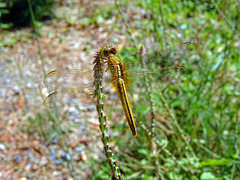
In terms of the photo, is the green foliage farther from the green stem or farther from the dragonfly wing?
the green stem

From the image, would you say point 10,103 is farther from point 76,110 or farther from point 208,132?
point 208,132

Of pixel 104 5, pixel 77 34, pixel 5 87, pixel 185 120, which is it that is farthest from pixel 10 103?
pixel 104 5

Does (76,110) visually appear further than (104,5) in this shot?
No

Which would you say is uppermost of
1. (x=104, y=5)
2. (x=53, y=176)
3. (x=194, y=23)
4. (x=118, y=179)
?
(x=104, y=5)

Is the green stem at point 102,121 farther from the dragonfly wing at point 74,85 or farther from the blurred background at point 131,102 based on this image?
the dragonfly wing at point 74,85

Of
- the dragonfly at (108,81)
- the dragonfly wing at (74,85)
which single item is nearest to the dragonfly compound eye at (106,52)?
the dragonfly at (108,81)
